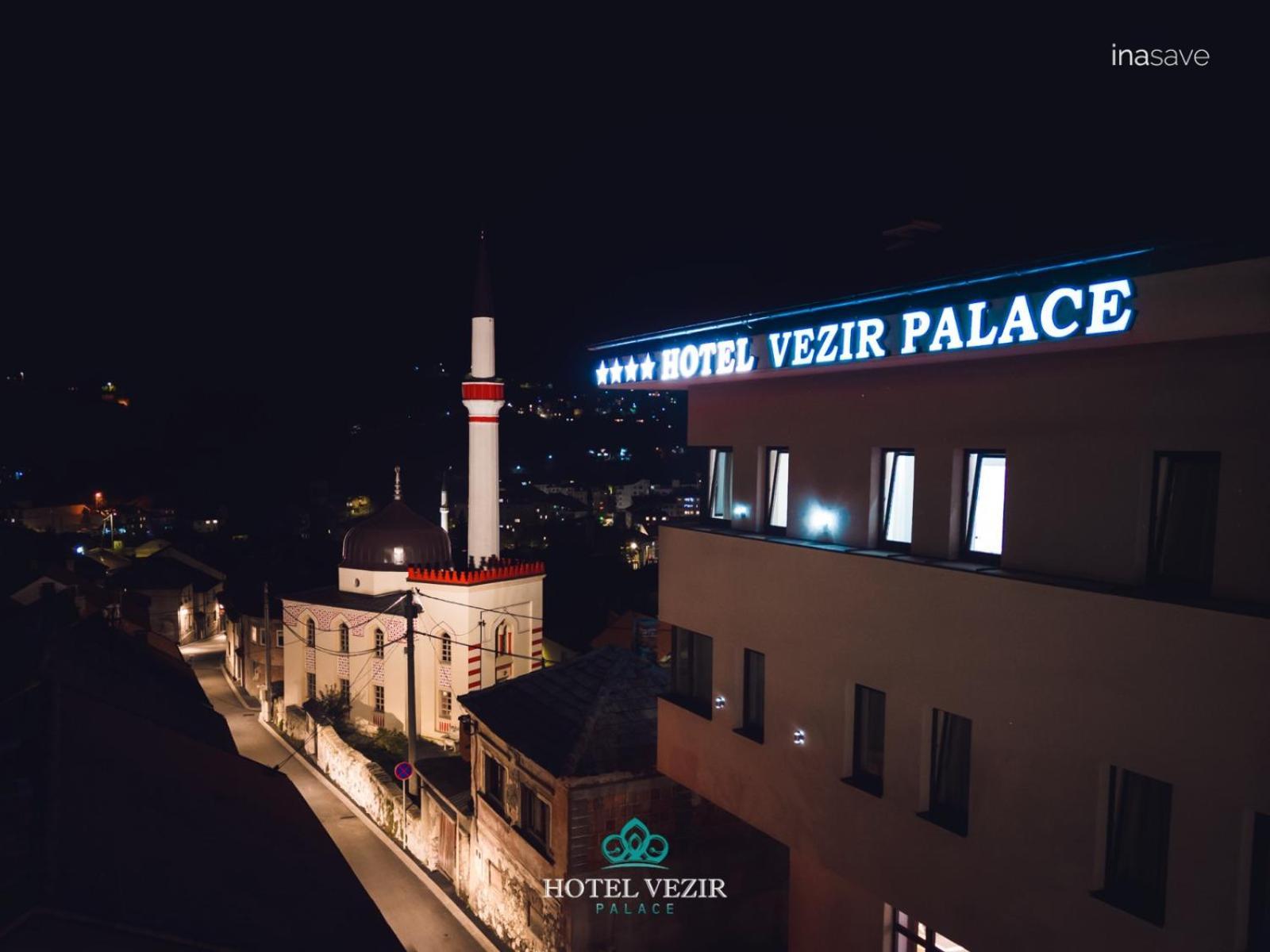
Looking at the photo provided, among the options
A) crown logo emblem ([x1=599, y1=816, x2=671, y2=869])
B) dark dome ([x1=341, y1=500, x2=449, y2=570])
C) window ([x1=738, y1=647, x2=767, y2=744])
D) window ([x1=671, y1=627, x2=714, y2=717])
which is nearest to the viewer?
window ([x1=738, y1=647, x2=767, y2=744])

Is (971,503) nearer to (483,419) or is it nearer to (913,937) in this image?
(913,937)

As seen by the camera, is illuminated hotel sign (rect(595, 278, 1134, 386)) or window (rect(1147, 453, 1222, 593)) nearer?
illuminated hotel sign (rect(595, 278, 1134, 386))

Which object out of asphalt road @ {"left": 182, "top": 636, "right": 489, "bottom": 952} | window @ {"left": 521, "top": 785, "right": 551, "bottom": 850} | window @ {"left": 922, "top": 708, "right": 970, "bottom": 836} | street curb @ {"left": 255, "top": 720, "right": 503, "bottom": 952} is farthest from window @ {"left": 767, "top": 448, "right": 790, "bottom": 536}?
asphalt road @ {"left": 182, "top": 636, "right": 489, "bottom": 952}

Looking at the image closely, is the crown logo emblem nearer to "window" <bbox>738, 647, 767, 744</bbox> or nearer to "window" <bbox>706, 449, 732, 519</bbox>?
"window" <bbox>738, 647, 767, 744</bbox>

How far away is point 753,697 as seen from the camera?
14.0 meters

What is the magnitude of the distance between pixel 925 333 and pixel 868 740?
577 centimetres

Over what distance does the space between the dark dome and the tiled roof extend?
20.9 meters

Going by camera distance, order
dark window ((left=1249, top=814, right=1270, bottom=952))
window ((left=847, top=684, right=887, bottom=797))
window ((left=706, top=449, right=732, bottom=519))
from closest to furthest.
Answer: dark window ((left=1249, top=814, right=1270, bottom=952)) → window ((left=847, top=684, right=887, bottom=797)) → window ((left=706, top=449, right=732, bottom=519))

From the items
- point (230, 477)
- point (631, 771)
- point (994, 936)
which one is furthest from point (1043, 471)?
point (230, 477)

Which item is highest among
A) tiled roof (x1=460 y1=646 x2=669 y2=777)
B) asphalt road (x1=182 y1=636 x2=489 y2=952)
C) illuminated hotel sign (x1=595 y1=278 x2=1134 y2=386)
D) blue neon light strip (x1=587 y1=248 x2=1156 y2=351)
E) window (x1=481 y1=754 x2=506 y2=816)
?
blue neon light strip (x1=587 y1=248 x2=1156 y2=351)

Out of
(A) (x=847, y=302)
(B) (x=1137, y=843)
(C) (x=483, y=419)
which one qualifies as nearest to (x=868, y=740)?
(B) (x=1137, y=843)

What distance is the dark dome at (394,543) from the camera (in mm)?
41531

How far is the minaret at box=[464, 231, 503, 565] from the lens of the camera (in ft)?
133

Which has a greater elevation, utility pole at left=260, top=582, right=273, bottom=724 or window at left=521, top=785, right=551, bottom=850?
window at left=521, top=785, right=551, bottom=850
